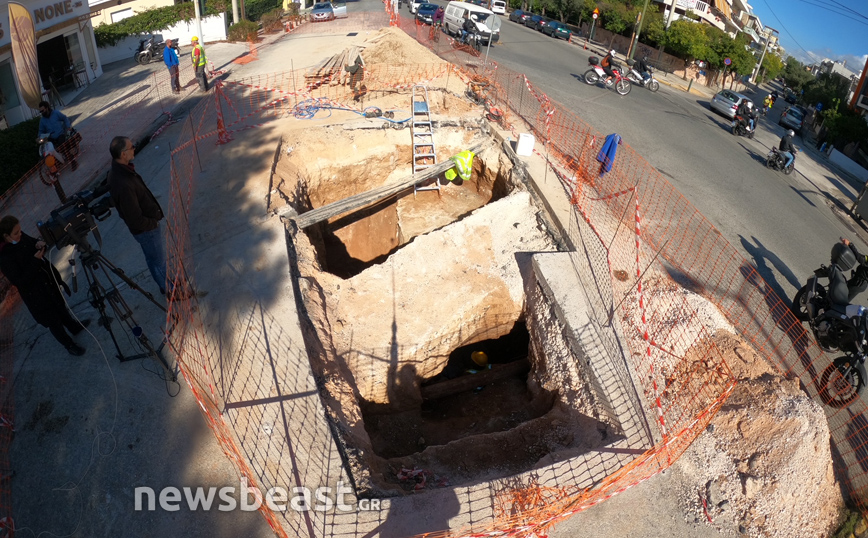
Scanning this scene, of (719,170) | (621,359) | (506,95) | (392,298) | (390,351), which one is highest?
(506,95)

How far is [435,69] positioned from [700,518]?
15.3 metres

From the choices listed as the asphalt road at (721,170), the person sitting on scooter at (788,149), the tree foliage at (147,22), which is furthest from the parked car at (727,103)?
the tree foliage at (147,22)

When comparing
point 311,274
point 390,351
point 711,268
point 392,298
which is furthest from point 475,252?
point 711,268

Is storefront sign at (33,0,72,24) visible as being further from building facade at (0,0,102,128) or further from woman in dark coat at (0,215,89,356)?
woman in dark coat at (0,215,89,356)

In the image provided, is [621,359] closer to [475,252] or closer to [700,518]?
[700,518]

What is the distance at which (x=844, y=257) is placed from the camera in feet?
27.8

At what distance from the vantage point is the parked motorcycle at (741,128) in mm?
17764

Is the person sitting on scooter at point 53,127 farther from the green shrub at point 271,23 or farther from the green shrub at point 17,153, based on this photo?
the green shrub at point 271,23

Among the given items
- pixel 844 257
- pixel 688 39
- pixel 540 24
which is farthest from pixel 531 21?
pixel 844 257

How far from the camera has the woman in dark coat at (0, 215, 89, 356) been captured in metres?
5.33

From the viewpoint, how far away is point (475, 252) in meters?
9.77

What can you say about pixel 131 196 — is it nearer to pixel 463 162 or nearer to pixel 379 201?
pixel 379 201

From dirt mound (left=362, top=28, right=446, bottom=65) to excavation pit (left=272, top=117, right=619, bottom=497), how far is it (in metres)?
6.20

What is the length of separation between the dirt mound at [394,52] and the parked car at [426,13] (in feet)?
31.4
